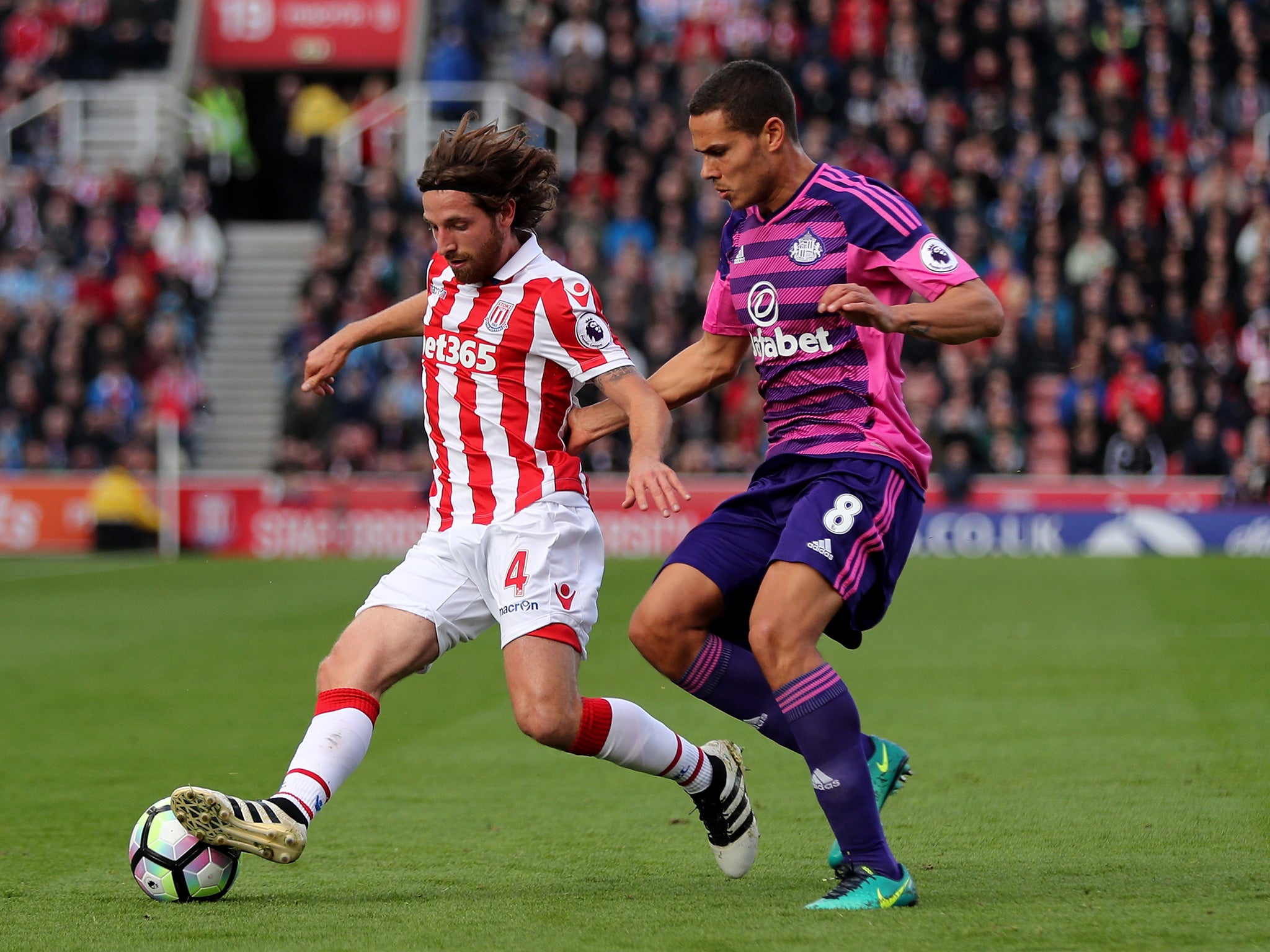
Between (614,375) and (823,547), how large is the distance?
32.5 inches

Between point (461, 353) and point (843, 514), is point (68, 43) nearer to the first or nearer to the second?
point (461, 353)

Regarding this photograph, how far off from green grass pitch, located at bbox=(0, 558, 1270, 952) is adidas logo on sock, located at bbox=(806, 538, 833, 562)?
0.93 metres

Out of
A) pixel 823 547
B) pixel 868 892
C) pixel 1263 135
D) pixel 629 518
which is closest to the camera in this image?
pixel 868 892

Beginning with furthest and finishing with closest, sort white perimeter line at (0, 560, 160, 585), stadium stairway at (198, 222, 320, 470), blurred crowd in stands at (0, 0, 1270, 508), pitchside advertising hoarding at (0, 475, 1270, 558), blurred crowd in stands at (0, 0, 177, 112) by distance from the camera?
blurred crowd in stands at (0, 0, 177, 112)
stadium stairway at (198, 222, 320, 470)
blurred crowd in stands at (0, 0, 1270, 508)
pitchside advertising hoarding at (0, 475, 1270, 558)
white perimeter line at (0, 560, 160, 585)

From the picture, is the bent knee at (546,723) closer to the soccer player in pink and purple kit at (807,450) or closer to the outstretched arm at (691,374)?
the soccer player in pink and purple kit at (807,450)

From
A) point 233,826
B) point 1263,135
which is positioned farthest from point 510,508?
point 1263,135

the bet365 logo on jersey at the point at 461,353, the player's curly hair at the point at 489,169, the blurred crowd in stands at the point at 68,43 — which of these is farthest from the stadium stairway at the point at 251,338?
the player's curly hair at the point at 489,169

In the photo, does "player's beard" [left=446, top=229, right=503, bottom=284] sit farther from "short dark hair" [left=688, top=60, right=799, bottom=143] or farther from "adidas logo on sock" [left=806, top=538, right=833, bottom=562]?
"adidas logo on sock" [left=806, top=538, right=833, bottom=562]

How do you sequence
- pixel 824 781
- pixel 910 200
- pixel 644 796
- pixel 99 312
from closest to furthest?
pixel 824 781, pixel 644 796, pixel 910 200, pixel 99 312

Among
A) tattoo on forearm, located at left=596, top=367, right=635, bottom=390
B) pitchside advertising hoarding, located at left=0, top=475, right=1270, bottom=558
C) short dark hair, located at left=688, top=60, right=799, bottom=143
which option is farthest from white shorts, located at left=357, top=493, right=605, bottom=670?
pitchside advertising hoarding, located at left=0, top=475, right=1270, bottom=558

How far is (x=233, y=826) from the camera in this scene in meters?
4.64

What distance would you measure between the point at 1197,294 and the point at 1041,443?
7.76 feet

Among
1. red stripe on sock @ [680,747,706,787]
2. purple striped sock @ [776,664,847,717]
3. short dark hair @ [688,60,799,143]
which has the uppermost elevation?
short dark hair @ [688,60,799,143]

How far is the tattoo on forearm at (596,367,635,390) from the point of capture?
5148 mm
